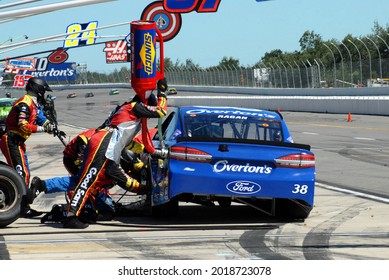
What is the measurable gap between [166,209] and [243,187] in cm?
112

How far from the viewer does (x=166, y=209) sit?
31.7 ft

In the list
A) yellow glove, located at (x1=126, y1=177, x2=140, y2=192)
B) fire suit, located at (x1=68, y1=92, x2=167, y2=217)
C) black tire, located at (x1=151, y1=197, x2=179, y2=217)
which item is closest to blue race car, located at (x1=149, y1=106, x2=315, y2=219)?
black tire, located at (x1=151, y1=197, x2=179, y2=217)

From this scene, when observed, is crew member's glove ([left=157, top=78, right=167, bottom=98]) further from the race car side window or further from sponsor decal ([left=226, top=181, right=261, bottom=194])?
sponsor decal ([left=226, top=181, right=261, bottom=194])

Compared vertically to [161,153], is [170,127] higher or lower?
higher

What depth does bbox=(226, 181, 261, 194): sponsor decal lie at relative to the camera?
29.3 feet

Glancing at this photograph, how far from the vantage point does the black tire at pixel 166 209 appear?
9.61m

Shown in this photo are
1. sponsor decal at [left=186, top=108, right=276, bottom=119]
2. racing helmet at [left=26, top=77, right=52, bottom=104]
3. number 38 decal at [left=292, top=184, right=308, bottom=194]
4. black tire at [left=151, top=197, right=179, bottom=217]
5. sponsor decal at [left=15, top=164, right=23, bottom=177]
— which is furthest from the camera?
racing helmet at [left=26, top=77, right=52, bottom=104]

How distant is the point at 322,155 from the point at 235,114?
9.34m

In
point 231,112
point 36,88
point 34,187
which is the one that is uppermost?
point 36,88

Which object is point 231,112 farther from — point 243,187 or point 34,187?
point 34,187

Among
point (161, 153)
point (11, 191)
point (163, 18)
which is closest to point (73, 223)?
point (11, 191)

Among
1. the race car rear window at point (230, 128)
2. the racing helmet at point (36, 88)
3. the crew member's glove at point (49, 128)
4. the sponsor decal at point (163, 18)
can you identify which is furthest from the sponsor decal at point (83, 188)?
the sponsor decal at point (163, 18)

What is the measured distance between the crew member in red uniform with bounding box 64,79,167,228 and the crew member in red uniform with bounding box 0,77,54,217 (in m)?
1.30
